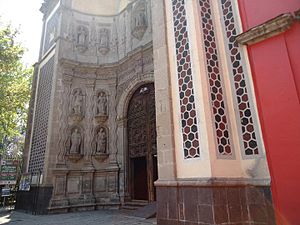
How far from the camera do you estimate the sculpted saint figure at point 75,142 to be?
9.79 metres

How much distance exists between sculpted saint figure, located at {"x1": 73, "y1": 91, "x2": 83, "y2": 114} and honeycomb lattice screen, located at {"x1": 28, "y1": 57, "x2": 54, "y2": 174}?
4.00 feet

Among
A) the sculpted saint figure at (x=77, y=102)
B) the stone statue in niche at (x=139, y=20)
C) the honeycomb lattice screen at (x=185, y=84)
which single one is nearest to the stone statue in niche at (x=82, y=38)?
the sculpted saint figure at (x=77, y=102)

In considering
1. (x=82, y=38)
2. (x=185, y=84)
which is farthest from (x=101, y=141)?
(x=185, y=84)

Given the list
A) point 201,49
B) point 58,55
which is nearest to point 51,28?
point 58,55

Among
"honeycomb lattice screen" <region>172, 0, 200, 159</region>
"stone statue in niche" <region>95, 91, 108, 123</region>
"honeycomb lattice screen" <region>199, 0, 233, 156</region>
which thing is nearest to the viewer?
"honeycomb lattice screen" <region>199, 0, 233, 156</region>

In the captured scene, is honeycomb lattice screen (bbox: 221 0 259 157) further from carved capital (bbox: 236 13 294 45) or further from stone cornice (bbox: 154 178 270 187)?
stone cornice (bbox: 154 178 270 187)

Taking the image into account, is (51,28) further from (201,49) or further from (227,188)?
(227,188)

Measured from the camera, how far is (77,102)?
34.2ft

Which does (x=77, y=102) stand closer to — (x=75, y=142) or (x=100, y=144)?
(x=75, y=142)

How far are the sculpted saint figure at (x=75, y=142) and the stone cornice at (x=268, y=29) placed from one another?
Answer: 24.0ft

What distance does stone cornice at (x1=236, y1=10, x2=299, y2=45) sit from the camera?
4.36 metres

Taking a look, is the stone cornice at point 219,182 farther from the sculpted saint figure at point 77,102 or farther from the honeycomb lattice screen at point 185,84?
the sculpted saint figure at point 77,102

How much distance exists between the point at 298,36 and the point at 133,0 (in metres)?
8.43

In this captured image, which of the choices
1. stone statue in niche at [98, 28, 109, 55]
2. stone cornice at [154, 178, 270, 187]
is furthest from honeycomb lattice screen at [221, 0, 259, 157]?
stone statue in niche at [98, 28, 109, 55]
